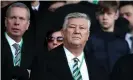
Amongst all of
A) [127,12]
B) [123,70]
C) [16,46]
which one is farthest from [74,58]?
[127,12]

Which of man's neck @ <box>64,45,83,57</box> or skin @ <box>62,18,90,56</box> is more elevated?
skin @ <box>62,18,90,56</box>

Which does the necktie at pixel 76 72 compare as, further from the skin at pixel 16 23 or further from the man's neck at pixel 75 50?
the skin at pixel 16 23

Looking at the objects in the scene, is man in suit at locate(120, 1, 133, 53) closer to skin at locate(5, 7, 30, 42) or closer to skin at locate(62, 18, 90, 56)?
skin at locate(5, 7, 30, 42)

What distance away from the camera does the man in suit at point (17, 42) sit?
5.43 m

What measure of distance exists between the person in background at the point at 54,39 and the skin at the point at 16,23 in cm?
38

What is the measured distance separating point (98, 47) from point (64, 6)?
0.97 m

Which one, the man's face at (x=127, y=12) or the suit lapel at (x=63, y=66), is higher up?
the man's face at (x=127, y=12)

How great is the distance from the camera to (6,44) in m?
5.65

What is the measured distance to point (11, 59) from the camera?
542 centimetres

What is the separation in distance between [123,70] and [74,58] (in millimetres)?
526

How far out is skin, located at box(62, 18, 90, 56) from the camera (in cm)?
504

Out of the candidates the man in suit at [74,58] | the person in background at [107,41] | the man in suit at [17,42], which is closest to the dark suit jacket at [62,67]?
the man in suit at [74,58]

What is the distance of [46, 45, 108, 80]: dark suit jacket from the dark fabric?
36.1 inches

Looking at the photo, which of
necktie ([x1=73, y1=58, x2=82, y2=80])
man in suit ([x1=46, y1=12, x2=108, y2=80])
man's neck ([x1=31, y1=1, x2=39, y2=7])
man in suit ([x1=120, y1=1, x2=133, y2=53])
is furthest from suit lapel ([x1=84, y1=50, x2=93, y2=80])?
man in suit ([x1=120, y1=1, x2=133, y2=53])
